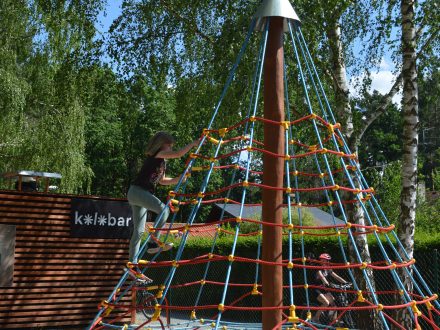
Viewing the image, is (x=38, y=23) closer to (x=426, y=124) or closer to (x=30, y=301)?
(x=30, y=301)

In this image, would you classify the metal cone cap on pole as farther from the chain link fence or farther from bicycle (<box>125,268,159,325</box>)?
the chain link fence

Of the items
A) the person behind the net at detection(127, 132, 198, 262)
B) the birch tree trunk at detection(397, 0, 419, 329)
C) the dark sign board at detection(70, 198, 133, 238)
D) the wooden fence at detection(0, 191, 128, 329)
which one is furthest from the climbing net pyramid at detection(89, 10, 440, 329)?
the dark sign board at detection(70, 198, 133, 238)

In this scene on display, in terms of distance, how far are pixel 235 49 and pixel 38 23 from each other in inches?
347

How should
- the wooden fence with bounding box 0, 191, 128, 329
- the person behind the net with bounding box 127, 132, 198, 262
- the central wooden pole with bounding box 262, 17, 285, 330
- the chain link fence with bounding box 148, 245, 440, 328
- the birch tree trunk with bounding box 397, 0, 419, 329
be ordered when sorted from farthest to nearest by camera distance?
the chain link fence with bounding box 148, 245, 440, 328 < the wooden fence with bounding box 0, 191, 128, 329 < the birch tree trunk with bounding box 397, 0, 419, 329 < the person behind the net with bounding box 127, 132, 198, 262 < the central wooden pole with bounding box 262, 17, 285, 330

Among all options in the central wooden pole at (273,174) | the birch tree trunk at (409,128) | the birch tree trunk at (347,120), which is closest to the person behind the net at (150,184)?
the central wooden pole at (273,174)

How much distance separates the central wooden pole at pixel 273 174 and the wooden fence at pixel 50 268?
657 centimetres

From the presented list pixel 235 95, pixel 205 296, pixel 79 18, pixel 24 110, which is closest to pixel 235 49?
pixel 235 95

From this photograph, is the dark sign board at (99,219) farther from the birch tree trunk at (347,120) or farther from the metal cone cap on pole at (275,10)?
the metal cone cap on pole at (275,10)

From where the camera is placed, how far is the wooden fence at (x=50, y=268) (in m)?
10.2

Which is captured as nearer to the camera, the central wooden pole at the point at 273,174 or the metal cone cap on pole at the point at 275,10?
the central wooden pole at the point at 273,174

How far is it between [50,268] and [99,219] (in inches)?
43.0

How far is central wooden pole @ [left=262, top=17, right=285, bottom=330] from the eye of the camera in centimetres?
432

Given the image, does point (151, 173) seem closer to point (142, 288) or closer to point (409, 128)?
point (142, 288)

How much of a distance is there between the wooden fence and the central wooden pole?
657 centimetres
